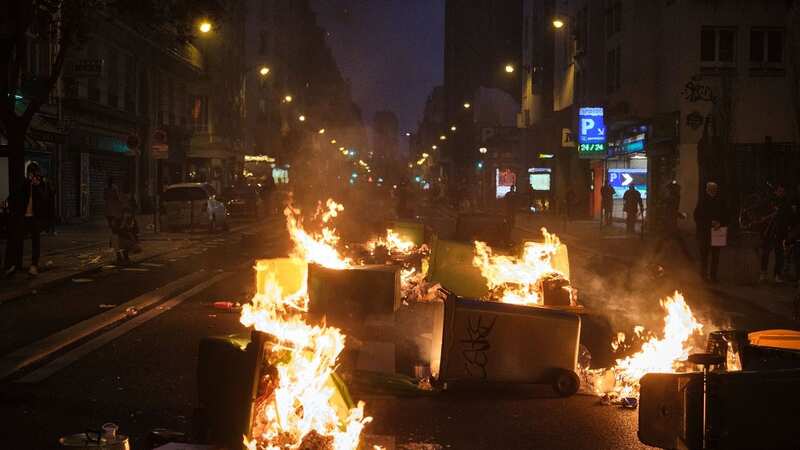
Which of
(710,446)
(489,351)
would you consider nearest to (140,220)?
(489,351)

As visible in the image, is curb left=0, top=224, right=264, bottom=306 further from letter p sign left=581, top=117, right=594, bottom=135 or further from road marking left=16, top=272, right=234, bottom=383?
letter p sign left=581, top=117, right=594, bottom=135

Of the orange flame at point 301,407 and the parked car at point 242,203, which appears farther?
the parked car at point 242,203

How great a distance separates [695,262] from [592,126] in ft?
65.9

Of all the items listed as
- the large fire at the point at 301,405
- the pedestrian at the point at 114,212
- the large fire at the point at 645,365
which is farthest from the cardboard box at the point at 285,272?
the pedestrian at the point at 114,212

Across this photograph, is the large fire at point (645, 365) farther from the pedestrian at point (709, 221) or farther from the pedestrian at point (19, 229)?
the pedestrian at point (19, 229)

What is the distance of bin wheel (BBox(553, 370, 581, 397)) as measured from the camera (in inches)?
293

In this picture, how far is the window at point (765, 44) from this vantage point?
3294cm

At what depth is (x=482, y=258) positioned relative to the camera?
40.8 feet

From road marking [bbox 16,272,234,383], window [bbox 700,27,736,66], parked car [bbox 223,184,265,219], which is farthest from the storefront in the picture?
road marking [bbox 16,272,234,383]

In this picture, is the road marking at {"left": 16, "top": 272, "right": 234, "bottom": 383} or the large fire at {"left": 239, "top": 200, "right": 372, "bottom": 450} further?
the road marking at {"left": 16, "top": 272, "right": 234, "bottom": 383}

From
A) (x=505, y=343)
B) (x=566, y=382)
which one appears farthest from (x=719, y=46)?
(x=505, y=343)

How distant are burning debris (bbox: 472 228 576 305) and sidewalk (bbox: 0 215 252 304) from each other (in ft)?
24.1

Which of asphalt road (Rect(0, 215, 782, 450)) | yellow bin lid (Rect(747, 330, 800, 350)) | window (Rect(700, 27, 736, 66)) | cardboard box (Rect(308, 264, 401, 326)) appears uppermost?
window (Rect(700, 27, 736, 66))

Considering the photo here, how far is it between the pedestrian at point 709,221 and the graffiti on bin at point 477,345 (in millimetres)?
10683
